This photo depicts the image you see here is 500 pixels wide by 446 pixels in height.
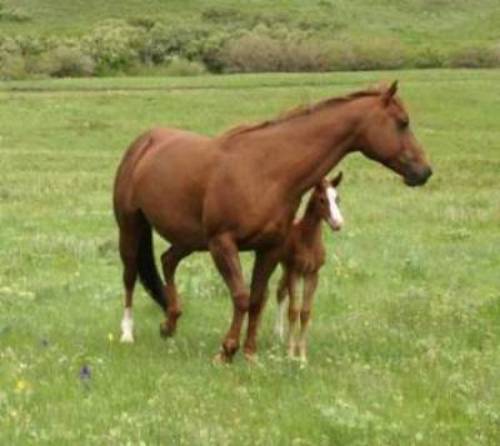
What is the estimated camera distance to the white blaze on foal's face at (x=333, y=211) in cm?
1144

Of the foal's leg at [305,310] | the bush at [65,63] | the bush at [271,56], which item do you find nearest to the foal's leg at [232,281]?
the foal's leg at [305,310]

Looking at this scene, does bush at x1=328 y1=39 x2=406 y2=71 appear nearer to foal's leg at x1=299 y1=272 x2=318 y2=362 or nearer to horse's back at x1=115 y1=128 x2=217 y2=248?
horse's back at x1=115 y1=128 x2=217 y2=248

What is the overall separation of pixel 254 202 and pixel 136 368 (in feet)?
5.59

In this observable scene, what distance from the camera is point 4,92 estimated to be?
5362cm

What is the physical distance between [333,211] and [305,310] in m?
0.94

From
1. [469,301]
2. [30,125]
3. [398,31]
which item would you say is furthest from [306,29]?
[469,301]

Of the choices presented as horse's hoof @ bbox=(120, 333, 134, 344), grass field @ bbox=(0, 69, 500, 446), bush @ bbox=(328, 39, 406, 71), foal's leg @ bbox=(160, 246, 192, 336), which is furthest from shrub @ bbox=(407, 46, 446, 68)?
horse's hoof @ bbox=(120, 333, 134, 344)

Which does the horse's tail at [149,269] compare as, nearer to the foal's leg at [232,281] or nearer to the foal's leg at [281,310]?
the foal's leg at [281,310]

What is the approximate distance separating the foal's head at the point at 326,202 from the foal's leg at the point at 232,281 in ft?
3.04

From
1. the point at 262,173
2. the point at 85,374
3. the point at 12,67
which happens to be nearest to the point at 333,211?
the point at 262,173

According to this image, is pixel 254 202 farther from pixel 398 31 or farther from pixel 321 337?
pixel 398 31

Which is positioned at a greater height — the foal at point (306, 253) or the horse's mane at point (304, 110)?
the horse's mane at point (304, 110)

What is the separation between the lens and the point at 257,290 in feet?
38.0

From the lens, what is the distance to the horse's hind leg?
41.7 feet
